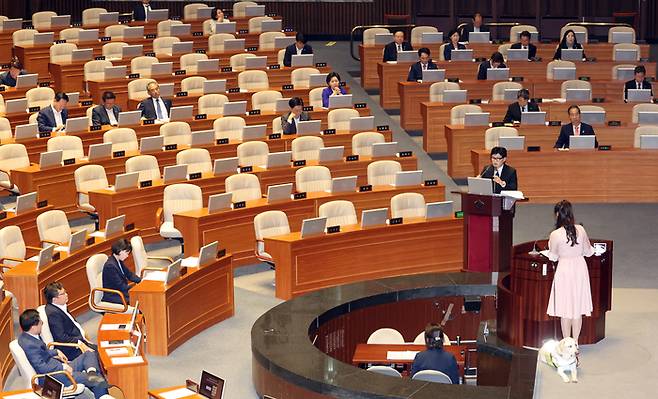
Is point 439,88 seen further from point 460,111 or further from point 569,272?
point 569,272

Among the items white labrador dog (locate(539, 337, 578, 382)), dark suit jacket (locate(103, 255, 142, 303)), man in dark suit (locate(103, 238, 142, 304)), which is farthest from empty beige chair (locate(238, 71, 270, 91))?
white labrador dog (locate(539, 337, 578, 382))

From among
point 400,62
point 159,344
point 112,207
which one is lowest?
point 159,344

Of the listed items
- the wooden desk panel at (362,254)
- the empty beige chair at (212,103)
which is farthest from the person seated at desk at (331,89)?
the wooden desk panel at (362,254)

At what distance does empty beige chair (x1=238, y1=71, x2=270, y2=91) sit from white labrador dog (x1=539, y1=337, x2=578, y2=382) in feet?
32.7

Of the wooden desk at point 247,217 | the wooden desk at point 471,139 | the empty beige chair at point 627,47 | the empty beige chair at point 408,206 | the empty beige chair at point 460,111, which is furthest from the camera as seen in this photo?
the empty beige chair at point 627,47

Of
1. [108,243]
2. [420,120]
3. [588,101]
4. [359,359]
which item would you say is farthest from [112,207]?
[588,101]

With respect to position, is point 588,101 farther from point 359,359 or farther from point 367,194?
point 359,359

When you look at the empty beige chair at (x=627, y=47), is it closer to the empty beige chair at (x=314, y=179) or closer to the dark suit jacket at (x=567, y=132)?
the dark suit jacket at (x=567, y=132)

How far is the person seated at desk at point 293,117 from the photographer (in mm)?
17125

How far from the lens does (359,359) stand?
11.1 metres

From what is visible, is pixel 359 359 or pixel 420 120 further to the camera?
pixel 420 120

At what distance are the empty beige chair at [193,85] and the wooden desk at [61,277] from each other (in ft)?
18.5

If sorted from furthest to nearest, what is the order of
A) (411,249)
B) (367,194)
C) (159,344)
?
(367,194) → (411,249) → (159,344)

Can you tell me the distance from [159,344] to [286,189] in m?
3.39
